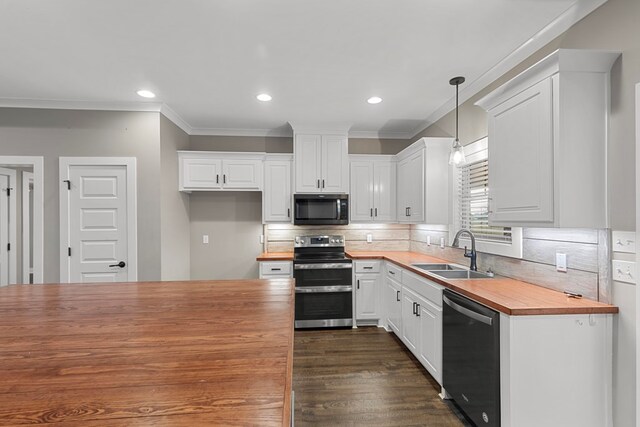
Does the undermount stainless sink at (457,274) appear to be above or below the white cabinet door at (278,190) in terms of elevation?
below

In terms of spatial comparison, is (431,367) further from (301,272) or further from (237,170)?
(237,170)

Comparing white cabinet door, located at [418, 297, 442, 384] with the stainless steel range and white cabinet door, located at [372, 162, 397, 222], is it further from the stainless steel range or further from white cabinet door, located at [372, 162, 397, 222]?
white cabinet door, located at [372, 162, 397, 222]

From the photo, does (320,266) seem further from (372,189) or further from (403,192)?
(403,192)

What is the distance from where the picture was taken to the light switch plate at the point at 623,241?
1546 millimetres

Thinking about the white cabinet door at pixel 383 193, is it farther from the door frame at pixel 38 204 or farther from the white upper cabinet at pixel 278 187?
the door frame at pixel 38 204

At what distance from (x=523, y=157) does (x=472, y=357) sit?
1297 mm

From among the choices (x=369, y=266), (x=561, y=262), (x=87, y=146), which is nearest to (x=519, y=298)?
(x=561, y=262)

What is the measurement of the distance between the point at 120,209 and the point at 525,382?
12.5 ft

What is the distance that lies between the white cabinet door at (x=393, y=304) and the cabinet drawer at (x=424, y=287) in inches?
10.4

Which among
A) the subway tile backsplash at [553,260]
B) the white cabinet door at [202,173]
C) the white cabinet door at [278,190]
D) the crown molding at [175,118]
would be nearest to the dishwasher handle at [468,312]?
the subway tile backsplash at [553,260]

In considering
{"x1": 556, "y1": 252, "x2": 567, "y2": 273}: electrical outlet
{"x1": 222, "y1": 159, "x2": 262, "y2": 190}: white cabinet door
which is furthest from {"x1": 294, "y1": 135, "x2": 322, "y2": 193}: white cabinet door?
{"x1": 556, "y1": 252, "x2": 567, "y2": 273}: electrical outlet

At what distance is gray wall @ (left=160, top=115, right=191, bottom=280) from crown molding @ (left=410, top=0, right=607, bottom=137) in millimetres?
3208

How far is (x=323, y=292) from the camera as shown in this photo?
3.74m

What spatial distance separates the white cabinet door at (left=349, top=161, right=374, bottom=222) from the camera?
421cm
